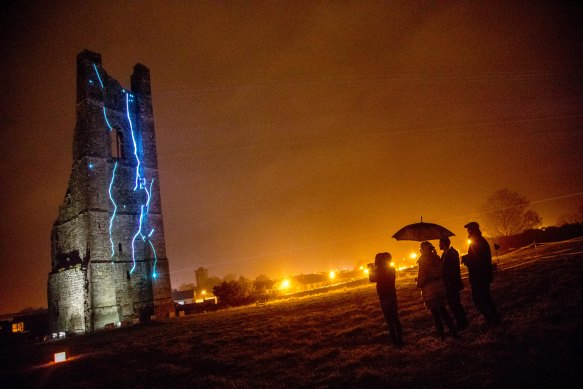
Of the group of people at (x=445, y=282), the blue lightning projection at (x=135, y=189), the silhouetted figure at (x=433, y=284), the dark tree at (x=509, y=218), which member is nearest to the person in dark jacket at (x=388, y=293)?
the group of people at (x=445, y=282)

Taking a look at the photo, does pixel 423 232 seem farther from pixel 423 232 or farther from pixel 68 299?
pixel 68 299

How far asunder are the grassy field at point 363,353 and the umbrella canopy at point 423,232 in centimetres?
199

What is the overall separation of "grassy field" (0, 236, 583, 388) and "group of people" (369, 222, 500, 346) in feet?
1.09

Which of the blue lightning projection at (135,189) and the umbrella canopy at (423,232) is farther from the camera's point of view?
the blue lightning projection at (135,189)

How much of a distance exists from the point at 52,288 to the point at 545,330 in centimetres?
3075

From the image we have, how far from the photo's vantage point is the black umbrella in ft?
29.9

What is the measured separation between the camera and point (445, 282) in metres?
7.48

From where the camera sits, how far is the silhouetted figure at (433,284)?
7.20m

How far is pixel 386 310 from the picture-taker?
7551 millimetres

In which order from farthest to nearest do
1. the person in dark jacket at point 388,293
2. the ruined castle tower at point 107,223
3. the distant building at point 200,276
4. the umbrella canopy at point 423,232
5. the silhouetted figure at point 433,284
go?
the distant building at point 200,276 < the ruined castle tower at point 107,223 < the umbrella canopy at point 423,232 < the person in dark jacket at point 388,293 < the silhouetted figure at point 433,284

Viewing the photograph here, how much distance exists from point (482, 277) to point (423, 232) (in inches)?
89.9

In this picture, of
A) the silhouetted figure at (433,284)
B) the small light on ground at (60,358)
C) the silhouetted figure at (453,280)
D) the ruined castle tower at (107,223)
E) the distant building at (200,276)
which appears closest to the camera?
the silhouetted figure at (433,284)

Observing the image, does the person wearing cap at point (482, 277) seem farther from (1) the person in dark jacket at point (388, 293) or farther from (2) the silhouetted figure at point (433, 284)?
(1) the person in dark jacket at point (388, 293)

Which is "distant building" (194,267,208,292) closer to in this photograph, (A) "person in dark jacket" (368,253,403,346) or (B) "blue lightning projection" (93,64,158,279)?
(B) "blue lightning projection" (93,64,158,279)
